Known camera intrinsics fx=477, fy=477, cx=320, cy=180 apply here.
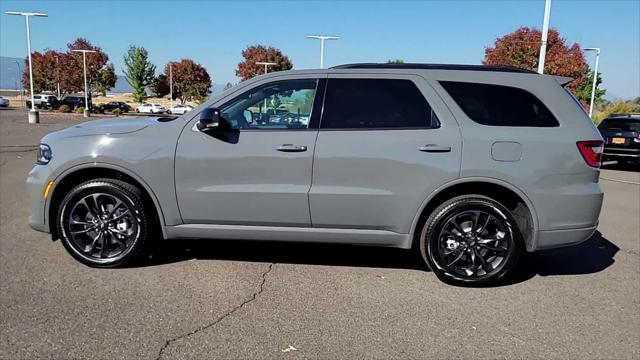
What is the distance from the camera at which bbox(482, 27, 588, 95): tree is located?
32625 mm

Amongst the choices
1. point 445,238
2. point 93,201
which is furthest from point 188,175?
point 445,238

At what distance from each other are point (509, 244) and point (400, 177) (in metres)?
1.11

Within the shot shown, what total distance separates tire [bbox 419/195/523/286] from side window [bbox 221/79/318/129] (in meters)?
1.45

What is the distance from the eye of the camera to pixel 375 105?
13.7 ft

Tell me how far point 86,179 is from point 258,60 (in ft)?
200

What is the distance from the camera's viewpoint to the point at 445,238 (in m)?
4.14

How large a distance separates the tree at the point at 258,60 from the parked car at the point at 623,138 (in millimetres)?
51144

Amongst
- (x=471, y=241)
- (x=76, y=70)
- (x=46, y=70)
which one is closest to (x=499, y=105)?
(x=471, y=241)

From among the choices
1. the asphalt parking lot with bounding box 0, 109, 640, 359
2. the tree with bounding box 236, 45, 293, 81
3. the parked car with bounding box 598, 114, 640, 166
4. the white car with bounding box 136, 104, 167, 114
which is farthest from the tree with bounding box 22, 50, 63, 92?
the asphalt parking lot with bounding box 0, 109, 640, 359

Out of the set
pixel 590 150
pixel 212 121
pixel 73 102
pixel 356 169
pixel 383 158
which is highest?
pixel 73 102

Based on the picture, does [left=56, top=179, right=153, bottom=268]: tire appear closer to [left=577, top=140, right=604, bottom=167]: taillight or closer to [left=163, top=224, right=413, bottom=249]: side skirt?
[left=163, top=224, right=413, bottom=249]: side skirt

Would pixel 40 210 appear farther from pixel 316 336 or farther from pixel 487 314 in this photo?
pixel 487 314

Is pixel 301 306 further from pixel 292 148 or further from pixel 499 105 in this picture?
pixel 499 105

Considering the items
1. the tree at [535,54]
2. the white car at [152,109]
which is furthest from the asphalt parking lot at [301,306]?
the white car at [152,109]
